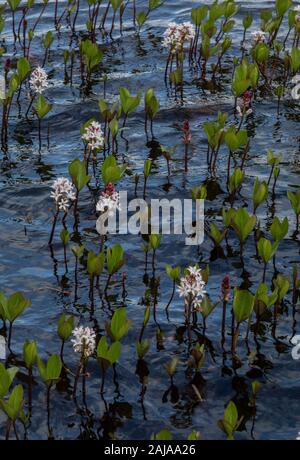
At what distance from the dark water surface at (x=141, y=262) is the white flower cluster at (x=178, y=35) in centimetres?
46

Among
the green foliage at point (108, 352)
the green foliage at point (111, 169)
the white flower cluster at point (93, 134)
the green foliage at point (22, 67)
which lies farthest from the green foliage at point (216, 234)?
the green foliage at point (22, 67)

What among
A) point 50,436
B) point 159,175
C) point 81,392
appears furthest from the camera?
point 159,175

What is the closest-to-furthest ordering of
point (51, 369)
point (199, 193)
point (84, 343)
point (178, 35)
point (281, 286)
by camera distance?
point (51, 369), point (84, 343), point (281, 286), point (199, 193), point (178, 35)

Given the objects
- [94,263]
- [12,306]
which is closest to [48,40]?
[94,263]

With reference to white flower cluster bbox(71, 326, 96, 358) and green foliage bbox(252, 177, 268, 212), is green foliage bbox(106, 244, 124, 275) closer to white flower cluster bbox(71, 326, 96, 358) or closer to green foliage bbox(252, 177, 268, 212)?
white flower cluster bbox(71, 326, 96, 358)

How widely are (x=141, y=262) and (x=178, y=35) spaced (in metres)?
3.38

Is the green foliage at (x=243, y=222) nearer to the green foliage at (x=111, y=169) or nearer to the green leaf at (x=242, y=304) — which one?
the green leaf at (x=242, y=304)

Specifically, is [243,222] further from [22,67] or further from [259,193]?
[22,67]

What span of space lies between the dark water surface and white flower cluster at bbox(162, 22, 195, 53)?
1.52 ft

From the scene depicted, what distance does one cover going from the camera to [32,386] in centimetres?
506

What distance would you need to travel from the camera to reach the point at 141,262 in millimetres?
6258

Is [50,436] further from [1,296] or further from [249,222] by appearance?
[249,222]

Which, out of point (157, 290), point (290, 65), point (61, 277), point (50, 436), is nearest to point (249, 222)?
point (157, 290)

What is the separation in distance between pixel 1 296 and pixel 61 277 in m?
0.91
